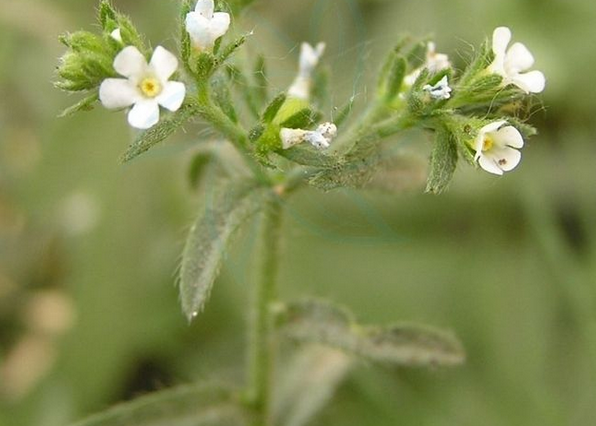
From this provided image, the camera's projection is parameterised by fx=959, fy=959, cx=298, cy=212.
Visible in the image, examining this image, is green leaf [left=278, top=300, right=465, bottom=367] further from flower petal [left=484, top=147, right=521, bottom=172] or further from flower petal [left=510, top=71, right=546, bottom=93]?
flower petal [left=510, top=71, right=546, bottom=93]

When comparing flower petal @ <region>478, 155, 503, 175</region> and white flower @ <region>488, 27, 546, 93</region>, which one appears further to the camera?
white flower @ <region>488, 27, 546, 93</region>

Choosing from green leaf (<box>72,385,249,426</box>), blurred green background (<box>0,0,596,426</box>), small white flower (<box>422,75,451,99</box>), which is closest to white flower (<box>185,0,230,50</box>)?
small white flower (<box>422,75,451,99</box>)

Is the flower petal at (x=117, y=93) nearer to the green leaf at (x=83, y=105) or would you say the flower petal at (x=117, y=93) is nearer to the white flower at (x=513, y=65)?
the green leaf at (x=83, y=105)

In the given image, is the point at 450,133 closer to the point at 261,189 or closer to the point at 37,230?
the point at 261,189

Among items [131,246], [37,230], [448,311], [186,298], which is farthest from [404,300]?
[186,298]

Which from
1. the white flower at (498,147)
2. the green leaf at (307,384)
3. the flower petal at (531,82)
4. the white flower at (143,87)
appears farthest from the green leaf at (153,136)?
the green leaf at (307,384)

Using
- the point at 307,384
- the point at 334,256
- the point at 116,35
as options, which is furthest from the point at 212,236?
the point at 334,256
